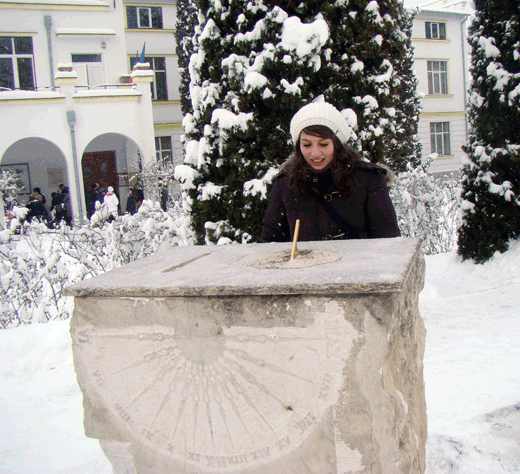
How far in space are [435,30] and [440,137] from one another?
14.2ft

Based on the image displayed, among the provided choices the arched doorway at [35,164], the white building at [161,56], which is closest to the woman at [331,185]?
the arched doorway at [35,164]

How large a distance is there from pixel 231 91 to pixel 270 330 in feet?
9.57

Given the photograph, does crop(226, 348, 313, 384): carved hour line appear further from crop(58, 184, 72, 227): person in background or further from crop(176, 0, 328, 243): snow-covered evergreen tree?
crop(58, 184, 72, 227): person in background

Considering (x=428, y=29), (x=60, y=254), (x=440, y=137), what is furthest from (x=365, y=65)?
(x=428, y=29)

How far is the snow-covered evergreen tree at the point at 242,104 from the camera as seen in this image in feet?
13.4

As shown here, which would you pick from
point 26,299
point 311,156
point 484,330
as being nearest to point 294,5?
point 311,156

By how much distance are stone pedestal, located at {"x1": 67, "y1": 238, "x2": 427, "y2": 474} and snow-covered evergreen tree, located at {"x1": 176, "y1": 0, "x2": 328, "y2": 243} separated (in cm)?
225

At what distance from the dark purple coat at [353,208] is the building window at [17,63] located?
1516cm

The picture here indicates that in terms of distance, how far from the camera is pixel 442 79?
2286cm

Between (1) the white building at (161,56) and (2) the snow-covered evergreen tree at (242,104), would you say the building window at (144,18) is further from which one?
(2) the snow-covered evergreen tree at (242,104)

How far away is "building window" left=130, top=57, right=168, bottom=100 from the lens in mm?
20547

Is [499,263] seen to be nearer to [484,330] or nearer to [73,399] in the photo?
[484,330]

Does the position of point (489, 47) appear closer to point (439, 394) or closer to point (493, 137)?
point (493, 137)

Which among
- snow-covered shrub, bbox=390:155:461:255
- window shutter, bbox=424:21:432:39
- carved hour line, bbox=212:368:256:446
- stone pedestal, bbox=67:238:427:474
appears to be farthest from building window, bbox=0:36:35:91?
carved hour line, bbox=212:368:256:446
